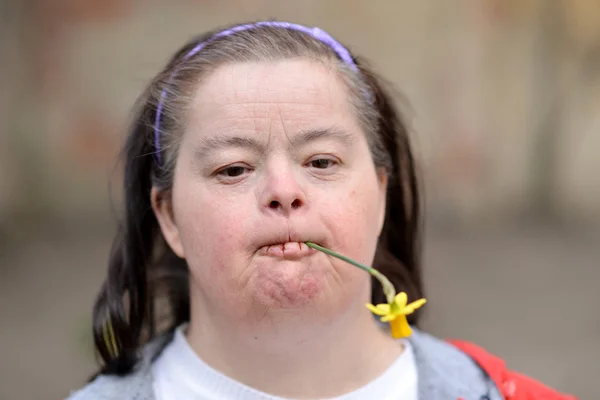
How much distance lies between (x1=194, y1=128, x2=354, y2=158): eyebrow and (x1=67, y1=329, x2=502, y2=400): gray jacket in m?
0.56

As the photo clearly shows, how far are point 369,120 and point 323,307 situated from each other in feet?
1.69

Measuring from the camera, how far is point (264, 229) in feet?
5.71

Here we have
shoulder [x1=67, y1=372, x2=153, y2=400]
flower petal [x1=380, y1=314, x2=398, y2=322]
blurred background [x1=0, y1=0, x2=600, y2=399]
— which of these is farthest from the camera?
blurred background [x1=0, y1=0, x2=600, y2=399]

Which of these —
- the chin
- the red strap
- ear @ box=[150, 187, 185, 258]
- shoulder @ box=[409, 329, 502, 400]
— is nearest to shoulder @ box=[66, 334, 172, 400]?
ear @ box=[150, 187, 185, 258]

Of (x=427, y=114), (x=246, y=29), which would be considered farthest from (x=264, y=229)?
(x=427, y=114)

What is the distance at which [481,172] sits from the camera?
19.0ft

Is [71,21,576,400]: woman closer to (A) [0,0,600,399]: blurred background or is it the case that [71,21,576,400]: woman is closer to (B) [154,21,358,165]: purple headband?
(B) [154,21,358,165]: purple headband

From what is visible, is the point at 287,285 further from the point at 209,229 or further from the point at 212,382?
the point at 212,382

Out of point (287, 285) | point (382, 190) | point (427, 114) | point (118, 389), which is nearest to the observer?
point (287, 285)

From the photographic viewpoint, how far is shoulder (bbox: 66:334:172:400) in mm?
1950

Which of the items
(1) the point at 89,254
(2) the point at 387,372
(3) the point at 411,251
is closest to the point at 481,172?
(1) the point at 89,254

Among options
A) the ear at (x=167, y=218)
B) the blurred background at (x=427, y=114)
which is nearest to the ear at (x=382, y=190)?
the ear at (x=167, y=218)

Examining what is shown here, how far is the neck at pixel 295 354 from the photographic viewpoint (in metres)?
1.83

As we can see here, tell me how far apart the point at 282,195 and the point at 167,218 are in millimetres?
435
